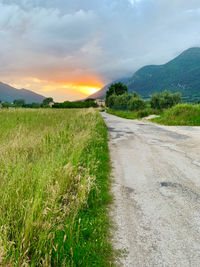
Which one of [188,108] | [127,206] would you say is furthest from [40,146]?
[188,108]

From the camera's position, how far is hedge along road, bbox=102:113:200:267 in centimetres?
233

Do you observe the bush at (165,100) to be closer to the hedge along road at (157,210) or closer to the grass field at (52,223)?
the hedge along road at (157,210)

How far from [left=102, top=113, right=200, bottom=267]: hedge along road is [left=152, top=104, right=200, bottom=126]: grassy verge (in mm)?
13310

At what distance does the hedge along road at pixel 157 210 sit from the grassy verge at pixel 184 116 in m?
13.3

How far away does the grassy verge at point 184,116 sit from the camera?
61.0 ft

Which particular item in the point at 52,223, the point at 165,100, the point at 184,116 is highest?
the point at 165,100

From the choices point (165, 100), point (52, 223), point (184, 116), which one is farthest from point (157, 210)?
point (165, 100)

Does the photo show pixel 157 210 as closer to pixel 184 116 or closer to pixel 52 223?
pixel 52 223

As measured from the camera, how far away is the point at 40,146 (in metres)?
5.46

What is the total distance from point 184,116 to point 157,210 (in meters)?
19.0

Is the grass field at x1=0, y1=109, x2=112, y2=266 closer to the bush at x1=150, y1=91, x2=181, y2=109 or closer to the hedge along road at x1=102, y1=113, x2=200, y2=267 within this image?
the hedge along road at x1=102, y1=113, x2=200, y2=267

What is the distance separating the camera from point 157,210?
11.0ft

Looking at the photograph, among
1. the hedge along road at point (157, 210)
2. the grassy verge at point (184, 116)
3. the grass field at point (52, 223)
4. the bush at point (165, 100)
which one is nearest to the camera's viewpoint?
the grass field at point (52, 223)

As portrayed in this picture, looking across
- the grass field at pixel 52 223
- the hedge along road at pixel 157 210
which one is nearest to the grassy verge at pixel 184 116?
the hedge along road at pixel 157 210
